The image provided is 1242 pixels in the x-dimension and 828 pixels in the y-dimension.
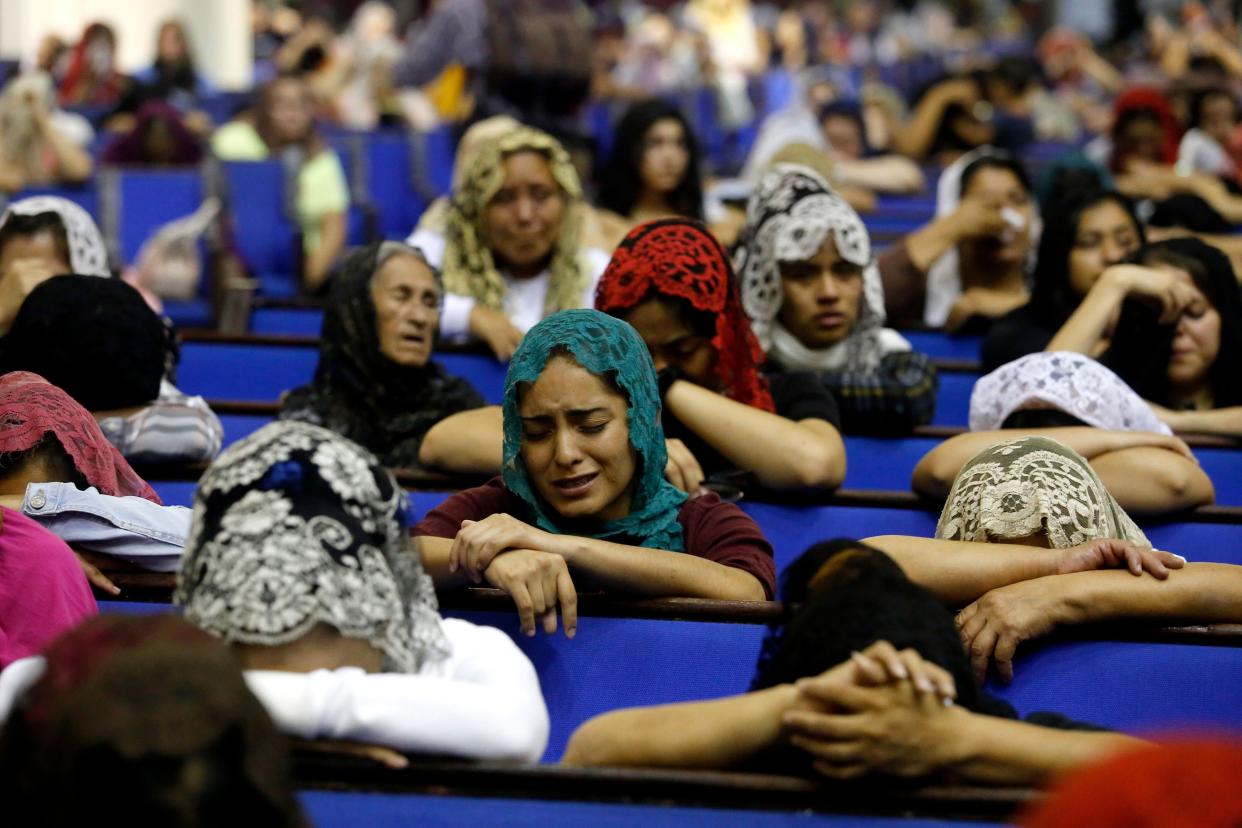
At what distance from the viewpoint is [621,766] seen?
1.75 metres

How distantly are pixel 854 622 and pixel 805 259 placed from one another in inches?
70.1

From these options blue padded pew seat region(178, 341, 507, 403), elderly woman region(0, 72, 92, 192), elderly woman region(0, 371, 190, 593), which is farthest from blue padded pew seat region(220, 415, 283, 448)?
elderly woman region(0, 72, 92, 192)

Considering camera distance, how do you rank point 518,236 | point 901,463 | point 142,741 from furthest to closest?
point 518,236 < point 901,463 < point 142,741

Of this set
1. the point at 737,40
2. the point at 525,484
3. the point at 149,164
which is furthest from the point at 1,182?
the point at 737,40

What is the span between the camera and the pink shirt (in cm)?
208

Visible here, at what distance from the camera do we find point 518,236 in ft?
12.9

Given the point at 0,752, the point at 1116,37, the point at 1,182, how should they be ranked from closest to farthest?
1. the point at 0,752
2. the point at 1,182
3. the point at 1116,37

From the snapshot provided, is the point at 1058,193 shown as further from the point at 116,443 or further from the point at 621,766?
the point at 621,766

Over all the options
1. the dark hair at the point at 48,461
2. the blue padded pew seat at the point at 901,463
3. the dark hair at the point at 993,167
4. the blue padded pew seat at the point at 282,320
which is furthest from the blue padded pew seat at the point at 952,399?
the dark hair at the point at 48,461

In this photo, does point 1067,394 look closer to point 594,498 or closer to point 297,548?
point 594,498

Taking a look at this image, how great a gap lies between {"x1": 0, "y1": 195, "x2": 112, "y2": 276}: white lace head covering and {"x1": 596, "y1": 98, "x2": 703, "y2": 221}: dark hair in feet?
6.23

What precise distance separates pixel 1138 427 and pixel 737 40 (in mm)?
10422

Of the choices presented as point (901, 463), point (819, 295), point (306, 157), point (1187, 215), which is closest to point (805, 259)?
point (819, 295)

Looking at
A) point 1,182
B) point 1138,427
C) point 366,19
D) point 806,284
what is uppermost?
point 366,19
